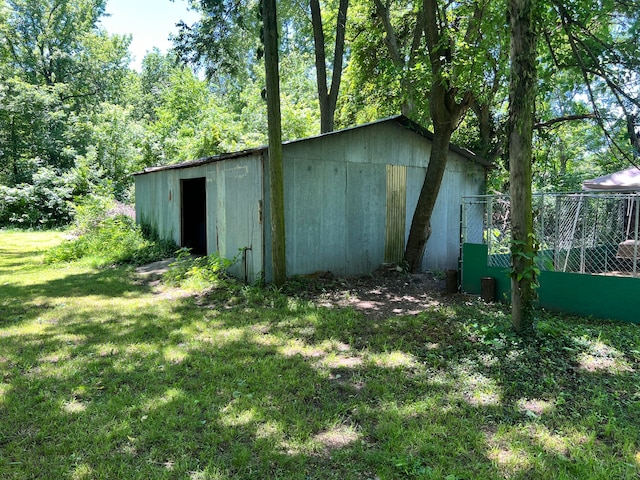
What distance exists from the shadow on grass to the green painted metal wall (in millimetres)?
436

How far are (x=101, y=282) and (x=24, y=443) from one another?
6.00 m

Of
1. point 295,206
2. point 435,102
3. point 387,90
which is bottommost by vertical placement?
point 295,206

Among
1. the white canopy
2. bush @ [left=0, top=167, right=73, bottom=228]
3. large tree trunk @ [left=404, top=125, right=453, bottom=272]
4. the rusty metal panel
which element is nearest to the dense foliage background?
bush @ [left=0, top=167, right=73, bottom=228]

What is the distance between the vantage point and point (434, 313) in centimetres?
613

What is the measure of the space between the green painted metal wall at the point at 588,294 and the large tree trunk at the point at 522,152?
1.02 meters

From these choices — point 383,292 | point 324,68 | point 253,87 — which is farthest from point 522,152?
point 253,87

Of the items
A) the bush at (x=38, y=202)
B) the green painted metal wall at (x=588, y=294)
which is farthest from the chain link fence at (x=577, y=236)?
the bush at (x=38, y=202)

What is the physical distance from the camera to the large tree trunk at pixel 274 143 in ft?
21.8

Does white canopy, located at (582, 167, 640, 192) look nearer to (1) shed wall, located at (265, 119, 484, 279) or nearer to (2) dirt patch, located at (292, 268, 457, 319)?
(1) shed wall, located at (265, 119, 484, 279)

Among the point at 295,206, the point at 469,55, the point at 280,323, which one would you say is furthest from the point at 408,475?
the point at 469,55

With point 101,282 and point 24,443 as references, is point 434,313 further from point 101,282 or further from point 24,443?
point 101,282

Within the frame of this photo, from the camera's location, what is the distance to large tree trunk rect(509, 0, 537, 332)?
14.8ft

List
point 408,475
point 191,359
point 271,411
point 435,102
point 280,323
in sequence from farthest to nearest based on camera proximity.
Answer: point 435,102 → point 280,323 → point 191,359 → point 271,411 → point 408,475

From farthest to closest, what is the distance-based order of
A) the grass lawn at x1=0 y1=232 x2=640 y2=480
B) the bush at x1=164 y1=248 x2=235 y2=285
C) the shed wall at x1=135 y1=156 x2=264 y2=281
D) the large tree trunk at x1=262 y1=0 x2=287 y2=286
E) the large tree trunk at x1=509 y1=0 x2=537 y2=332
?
the bush at x1=164 y1=248 x2=235 y2=285 < the shed wall at x1=135 y1=156 x2=264 y2=281 < the large tree trunk at x1=262 y1=0 x2=287 y2=286 < the large tree trunk at x1=509 y1=0 x2=537 y2=332 < the grass lawn at x1=0 y1=232 x2=640 y2=480
